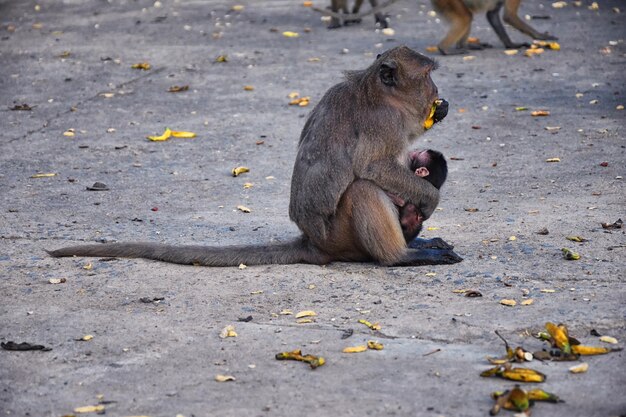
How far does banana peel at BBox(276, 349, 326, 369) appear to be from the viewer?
13.1 ft

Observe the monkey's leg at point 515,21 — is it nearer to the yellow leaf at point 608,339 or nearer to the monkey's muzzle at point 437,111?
the monkey's muzzle at point 437,111

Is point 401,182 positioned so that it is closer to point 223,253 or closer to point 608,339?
point 223,253

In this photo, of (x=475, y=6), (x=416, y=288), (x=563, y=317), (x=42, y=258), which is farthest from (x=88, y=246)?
(x=475, y=6)

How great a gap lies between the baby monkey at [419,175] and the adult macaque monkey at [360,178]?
6 cm

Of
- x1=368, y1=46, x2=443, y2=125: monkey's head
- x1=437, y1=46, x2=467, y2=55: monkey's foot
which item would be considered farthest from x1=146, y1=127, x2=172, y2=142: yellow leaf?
x1=437, y1=46, x2=467, y2=55: monkey's foot

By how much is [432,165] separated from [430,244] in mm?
434

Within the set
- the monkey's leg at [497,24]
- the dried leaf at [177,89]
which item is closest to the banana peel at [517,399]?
the dried leaf at [177,89]

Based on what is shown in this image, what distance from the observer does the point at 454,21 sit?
11336 millimetres

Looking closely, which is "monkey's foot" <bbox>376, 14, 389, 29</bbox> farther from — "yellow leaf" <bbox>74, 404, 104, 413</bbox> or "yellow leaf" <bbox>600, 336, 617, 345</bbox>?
"yellow leaf" <bbox>74, 404, 104, 413</bbox>

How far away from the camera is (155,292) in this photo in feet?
16.6

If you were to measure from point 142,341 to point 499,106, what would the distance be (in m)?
5.67

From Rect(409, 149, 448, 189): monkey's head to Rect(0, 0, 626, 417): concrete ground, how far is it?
41 centimetres

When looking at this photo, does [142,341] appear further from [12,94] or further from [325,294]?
[12,94]

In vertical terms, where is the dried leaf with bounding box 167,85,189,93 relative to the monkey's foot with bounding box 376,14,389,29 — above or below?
below
